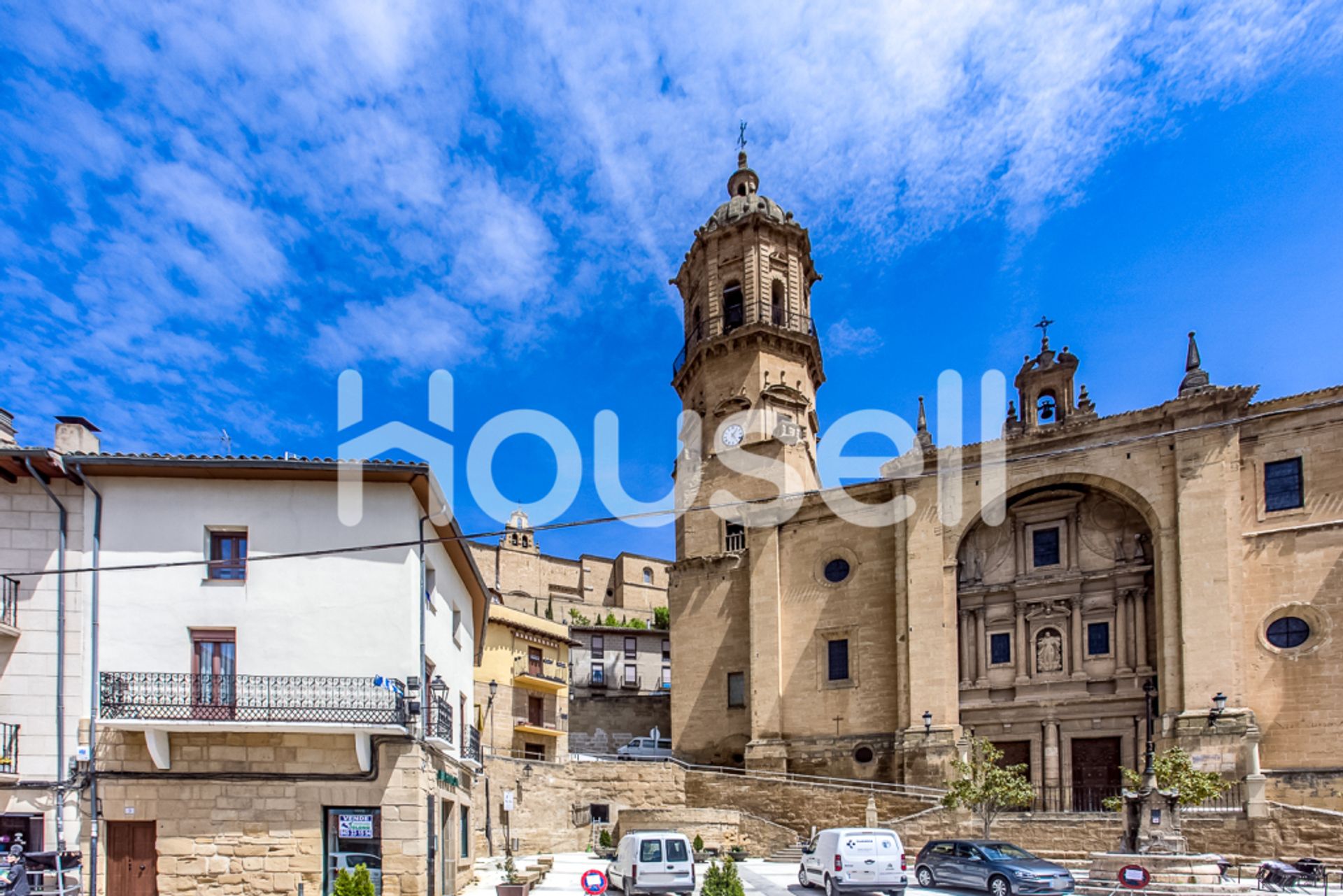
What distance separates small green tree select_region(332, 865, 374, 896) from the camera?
13.4m

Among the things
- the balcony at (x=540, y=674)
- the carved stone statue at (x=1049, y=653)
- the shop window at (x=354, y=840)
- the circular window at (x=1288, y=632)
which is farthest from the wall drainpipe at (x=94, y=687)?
the circular window at (x=1288, y=632)

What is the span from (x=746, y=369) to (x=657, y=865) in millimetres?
27987

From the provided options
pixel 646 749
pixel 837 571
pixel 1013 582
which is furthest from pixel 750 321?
pixel 646 749

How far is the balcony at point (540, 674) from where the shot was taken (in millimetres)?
38906

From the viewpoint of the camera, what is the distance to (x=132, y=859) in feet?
50.2

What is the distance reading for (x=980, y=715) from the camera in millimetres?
33750

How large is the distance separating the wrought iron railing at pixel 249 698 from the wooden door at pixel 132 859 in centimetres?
206

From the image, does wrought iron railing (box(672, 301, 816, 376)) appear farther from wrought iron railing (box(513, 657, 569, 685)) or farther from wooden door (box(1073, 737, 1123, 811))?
wooden door (box(1073, 737, 1123, 811))

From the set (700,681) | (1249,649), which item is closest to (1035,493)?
(1249,649)

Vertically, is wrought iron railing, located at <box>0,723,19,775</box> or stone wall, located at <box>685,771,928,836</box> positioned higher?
wrought iron railing, located at <box>0,723,19,775</box>

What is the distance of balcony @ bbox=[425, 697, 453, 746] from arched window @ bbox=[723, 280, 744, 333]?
28.8 m

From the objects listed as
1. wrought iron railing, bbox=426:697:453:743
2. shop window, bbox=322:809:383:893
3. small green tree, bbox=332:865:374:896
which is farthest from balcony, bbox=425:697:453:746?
small green tree, bbox=332:865:374:896

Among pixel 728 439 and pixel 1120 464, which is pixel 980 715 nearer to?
pixel 1120 464

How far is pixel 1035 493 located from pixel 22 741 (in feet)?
105
